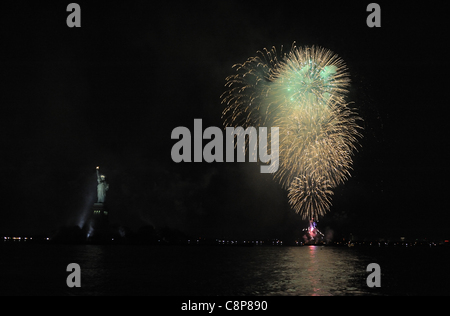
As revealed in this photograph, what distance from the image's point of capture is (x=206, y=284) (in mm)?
48656

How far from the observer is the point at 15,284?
5050 cm

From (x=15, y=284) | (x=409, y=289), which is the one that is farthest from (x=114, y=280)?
(x=409, y=289)

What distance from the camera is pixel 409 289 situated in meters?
47.6
